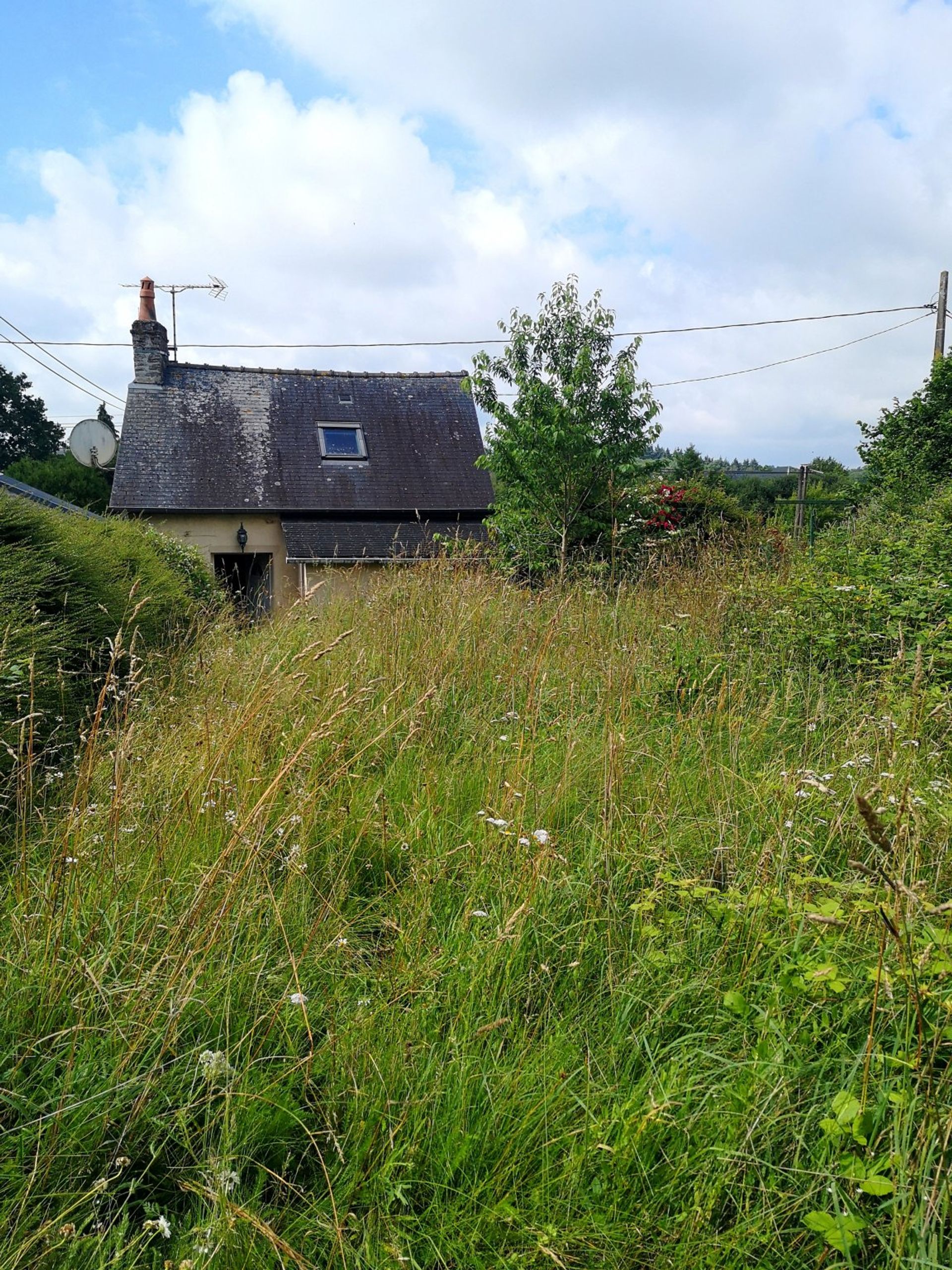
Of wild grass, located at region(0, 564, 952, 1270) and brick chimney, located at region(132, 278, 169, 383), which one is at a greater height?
brick chimney, located at region(132, 278, 169, 383)

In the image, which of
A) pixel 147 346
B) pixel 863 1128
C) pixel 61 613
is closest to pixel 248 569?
pixel 147 346

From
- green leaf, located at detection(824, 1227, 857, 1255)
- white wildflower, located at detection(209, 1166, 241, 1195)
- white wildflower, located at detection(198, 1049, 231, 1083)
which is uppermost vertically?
white wildflower, located at detection(198, 1049, 231, 1083)

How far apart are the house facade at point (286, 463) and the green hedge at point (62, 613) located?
11.1m

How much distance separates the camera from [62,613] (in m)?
4.57

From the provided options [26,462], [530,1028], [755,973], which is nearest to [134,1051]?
[530,1028]

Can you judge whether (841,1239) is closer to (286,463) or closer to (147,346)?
(286,463)

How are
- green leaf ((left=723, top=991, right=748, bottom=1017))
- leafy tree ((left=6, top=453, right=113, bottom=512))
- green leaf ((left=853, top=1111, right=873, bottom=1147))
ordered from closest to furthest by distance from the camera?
1. green leaf ((left=853, top=1111, right=873, bottom=1147))
2. green leaf ((left=723, top=991, right=748, bottom=1017))
3. leafy tree ((left=6, top=453, right=113, bottom=512))

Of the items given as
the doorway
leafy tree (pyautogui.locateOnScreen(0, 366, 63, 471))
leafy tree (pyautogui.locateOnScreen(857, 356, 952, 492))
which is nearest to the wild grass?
leafy tree (pyautogui.locateOnScreen(857, 356, 952, 492))

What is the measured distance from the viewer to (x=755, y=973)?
6.46 ft

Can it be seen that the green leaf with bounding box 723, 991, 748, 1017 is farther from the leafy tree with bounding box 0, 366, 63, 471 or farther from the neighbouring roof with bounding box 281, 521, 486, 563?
the leafy tree with bounding box 0, 366, 63, 471

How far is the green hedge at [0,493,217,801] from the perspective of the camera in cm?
327

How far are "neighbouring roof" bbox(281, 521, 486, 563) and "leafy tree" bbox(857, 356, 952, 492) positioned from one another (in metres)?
9.00

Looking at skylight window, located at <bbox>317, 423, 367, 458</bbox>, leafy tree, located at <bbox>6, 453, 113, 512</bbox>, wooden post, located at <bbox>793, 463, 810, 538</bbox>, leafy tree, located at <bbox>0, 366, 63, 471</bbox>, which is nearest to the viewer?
wooden post, located at <bbox>793, 463, 810, 538</bbox>

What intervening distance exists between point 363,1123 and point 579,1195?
46cm
